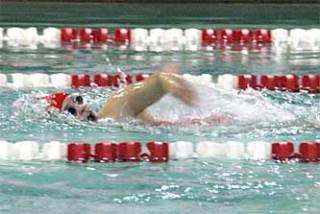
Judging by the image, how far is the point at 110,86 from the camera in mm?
7008

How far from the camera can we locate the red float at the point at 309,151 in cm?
476

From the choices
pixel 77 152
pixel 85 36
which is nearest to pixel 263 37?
pixel 85 36

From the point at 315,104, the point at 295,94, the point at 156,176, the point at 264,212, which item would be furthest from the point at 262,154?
the point at 295,94

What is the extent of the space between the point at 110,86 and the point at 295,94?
4.49 feet

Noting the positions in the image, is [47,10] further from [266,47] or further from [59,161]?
[59,161]

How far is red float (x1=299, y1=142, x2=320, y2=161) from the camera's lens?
4758 mm

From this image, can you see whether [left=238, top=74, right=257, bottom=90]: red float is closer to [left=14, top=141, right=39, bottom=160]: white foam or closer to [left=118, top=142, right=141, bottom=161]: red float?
[left=118, top=142, right=141, bottom=161]: red float

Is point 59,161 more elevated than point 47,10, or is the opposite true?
point 47,10

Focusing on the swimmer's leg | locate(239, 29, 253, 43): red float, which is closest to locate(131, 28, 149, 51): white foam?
locate(239, 29, 253, 43): red float

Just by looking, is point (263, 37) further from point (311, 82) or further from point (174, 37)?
point (311, 82)

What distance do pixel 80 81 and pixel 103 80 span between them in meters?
0.17

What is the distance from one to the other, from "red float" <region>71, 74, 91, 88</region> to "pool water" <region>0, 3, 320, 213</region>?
16cm

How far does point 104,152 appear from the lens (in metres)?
4.75

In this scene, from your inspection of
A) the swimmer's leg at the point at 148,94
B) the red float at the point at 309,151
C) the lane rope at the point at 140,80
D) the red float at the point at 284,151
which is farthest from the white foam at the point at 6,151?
the lane rope at the point at 140,80
